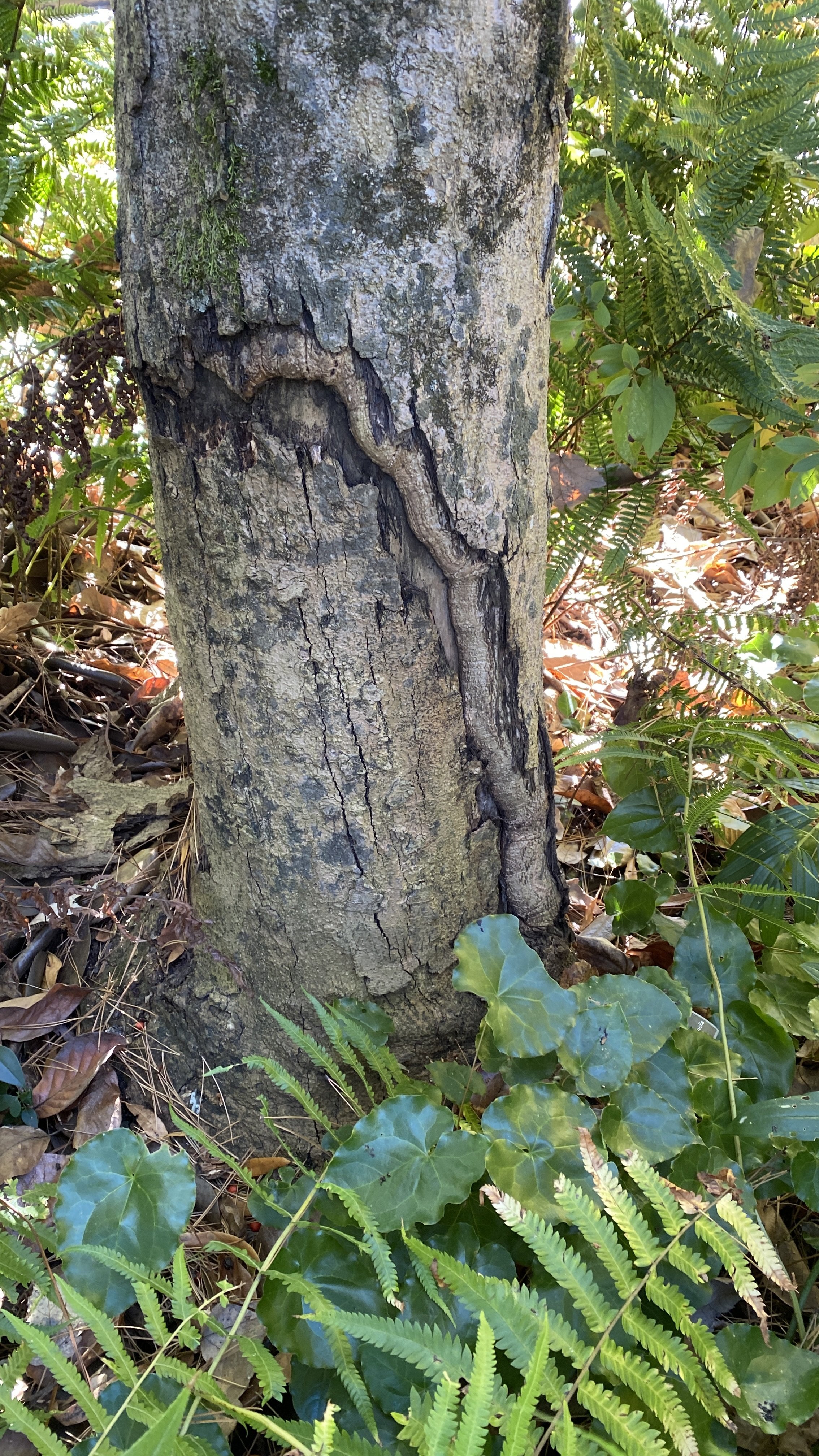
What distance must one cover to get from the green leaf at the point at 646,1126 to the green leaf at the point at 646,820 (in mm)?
618

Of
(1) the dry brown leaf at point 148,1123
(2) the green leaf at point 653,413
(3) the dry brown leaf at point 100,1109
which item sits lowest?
(1) the dry brown leaf at point 148,1123

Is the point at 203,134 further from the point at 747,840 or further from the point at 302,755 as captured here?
the point at 747,840

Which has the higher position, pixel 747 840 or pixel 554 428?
pixel 554 428

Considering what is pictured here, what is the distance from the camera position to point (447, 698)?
144 cm

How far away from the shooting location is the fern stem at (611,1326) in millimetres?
1004

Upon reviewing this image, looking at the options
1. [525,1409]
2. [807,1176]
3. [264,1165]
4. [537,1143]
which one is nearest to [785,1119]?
[807,1176]

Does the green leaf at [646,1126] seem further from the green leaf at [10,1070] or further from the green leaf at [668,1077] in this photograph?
the green leaf at [10,1070]

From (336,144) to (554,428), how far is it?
4.40 feet

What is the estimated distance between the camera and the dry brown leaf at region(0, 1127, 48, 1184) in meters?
1.61

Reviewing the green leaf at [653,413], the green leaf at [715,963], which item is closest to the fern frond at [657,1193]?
the green leaf at [715,963]

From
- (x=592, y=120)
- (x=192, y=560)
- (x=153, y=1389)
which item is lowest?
(x=153, y=1389)

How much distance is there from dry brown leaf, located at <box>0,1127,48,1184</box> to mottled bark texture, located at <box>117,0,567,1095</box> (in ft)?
1.43

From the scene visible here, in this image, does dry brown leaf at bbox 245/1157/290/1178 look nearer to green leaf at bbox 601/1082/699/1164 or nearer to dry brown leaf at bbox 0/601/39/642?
green leaf at bbox 601/1082/699/1164

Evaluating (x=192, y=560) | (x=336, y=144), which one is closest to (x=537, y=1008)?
(x=192, y=560)
